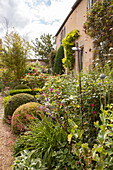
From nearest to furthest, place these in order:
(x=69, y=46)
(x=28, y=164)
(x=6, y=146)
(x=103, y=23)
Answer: (x=28, y=164) → (x=6, y=146) → (x=103, y=23) → (x=69, y=46)

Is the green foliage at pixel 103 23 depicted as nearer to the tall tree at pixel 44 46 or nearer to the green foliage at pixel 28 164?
the green foliage at pixel 28 164

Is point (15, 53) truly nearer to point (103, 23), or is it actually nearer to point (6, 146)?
point (103, 23)

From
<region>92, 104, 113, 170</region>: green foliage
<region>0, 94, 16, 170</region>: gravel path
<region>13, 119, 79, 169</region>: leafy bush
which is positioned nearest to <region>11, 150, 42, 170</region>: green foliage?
<region>13, 119, 79, 169</region>: leafy bush

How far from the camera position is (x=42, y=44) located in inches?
974

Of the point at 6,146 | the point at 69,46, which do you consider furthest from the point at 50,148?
the point at 69,46

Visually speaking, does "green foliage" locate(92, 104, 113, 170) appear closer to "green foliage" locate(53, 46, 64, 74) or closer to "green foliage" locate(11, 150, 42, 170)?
"green foliage" locate(11, 150, 42, 170)

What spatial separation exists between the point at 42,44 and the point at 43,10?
859 inches

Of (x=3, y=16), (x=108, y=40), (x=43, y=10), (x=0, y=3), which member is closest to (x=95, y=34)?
(x=108, y=40)

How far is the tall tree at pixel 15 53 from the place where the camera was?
7.77 m

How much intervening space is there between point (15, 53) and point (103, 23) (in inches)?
204

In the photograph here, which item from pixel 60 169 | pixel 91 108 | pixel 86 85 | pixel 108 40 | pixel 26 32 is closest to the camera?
pixel 60 169

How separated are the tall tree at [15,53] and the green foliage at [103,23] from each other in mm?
4444

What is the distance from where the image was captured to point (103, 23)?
15.3ft

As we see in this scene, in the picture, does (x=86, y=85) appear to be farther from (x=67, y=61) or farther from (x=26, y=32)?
(x=26, y=32)
